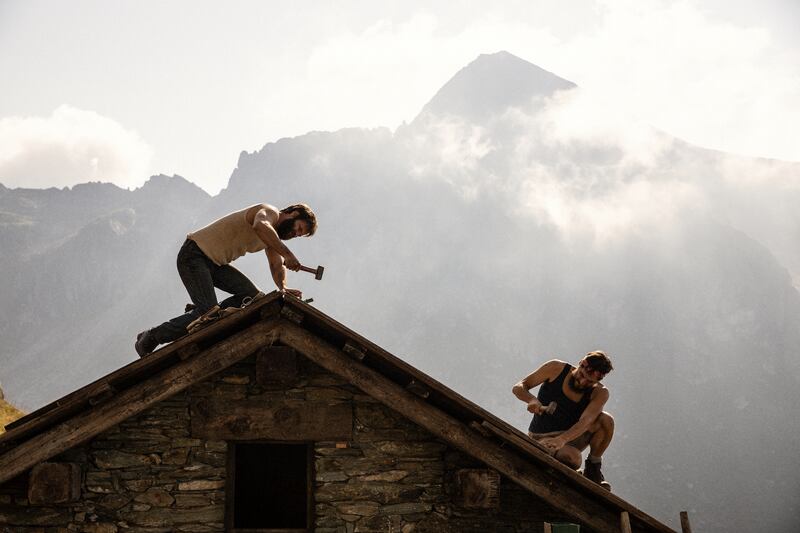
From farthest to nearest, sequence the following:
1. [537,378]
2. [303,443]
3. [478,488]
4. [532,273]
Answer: [532,273]
[537,378]
[303,443]
[478,488]

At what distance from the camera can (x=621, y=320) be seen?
4668 inches

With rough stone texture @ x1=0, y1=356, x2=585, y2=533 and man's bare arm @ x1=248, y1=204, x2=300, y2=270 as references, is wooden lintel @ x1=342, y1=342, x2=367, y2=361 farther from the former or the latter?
man's bare arm @ x1=248, y1=204, x2=300, y2=270

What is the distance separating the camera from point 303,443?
23.4ft

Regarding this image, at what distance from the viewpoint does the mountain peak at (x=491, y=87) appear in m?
169

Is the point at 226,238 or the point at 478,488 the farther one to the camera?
the point at 226,238

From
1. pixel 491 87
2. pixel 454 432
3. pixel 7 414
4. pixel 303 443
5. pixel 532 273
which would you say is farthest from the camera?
pixel 491 87

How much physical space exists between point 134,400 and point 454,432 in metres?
2.92

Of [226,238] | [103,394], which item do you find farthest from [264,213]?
[103,394]

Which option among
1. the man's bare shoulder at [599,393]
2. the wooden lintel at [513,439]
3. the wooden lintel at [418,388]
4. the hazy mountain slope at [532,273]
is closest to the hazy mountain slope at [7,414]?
the wooden lintel at [418,388]

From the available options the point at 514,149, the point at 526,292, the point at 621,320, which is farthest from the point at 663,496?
the point at 514,149

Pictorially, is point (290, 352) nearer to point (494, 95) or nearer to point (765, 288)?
point (765, 288)

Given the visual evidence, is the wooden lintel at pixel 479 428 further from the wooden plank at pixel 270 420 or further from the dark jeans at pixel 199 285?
the dark jeans at pixel 199 285

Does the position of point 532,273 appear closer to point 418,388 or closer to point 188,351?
point 418,388

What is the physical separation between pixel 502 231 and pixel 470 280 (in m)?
13.9
